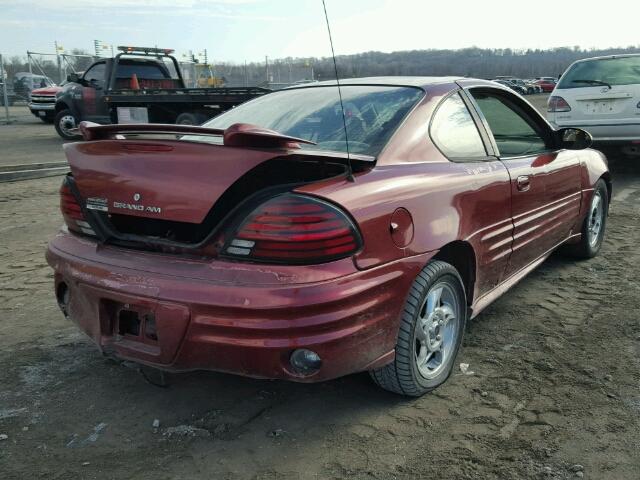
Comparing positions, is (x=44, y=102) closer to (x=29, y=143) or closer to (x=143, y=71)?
(x=29, y=143)

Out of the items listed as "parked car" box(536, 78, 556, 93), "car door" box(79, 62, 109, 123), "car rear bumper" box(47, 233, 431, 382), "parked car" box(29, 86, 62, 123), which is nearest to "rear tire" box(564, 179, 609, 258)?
"car rear bumper" box(47, 233, 431, 382)

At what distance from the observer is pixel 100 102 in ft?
44.5

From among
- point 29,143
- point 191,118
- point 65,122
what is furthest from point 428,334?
point 29,143

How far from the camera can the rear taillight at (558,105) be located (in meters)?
8.73

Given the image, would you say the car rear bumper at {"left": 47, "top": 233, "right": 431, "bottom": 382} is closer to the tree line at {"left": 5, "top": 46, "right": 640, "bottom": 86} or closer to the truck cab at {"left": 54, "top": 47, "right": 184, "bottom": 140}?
the tree line at {"left": 5, "top": 46, "right": 640, "bottom": 86}

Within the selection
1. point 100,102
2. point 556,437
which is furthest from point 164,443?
point 100,102

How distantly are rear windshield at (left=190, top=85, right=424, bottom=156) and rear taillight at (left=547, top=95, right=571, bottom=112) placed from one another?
6343mm

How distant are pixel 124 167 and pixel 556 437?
215 cm

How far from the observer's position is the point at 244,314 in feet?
7.23

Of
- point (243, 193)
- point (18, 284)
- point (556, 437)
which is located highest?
point (243, 193)

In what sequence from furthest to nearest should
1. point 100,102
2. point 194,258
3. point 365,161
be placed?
point 100,102
point 365,161
point 194,258

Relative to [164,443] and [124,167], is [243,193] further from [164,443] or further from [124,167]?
[164,443]

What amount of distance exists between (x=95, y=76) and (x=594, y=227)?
39.2 ft

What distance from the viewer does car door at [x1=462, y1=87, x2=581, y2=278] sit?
3.55 metres
